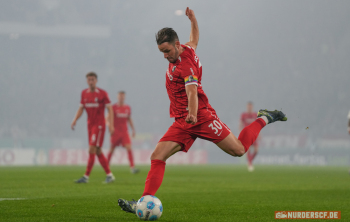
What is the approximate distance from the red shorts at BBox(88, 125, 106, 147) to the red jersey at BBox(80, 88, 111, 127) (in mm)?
100

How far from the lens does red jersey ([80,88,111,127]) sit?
10.3 m

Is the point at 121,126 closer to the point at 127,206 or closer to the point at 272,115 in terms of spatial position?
the point at 272,115

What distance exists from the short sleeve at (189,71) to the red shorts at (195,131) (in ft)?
1.76

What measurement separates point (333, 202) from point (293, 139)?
2621 cm

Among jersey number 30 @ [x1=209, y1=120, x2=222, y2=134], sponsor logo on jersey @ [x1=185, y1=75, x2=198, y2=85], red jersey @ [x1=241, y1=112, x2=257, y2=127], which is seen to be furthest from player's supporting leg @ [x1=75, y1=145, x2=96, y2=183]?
red jersey @ [x1=241, y1=112, x2=257, y2=127]

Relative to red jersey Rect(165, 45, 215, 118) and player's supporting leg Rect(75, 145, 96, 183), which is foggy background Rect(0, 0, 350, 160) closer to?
player's supporting leg Rect(75, 145, 96, 183)

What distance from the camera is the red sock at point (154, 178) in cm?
480

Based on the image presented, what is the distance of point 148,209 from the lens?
15.1 feet

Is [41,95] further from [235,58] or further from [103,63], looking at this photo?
[235,58]

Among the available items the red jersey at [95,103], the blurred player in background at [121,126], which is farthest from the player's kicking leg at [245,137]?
the blurred player in background at [121,126]

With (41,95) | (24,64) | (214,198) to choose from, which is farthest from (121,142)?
(24,64)

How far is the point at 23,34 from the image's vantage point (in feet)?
152

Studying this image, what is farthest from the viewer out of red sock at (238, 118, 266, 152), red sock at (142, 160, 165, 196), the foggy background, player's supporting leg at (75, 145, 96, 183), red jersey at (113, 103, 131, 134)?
the foggy background

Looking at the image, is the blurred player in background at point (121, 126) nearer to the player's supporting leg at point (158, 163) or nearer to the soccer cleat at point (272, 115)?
the soccer cleat at point (272, 115)
